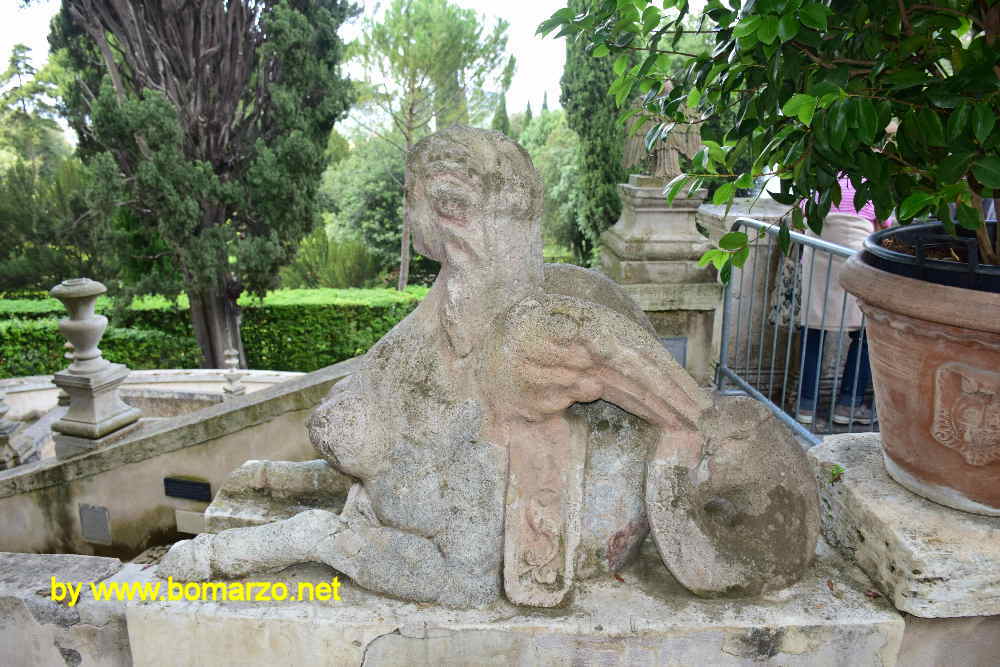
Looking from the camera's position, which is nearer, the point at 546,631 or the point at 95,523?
the point at 546,631

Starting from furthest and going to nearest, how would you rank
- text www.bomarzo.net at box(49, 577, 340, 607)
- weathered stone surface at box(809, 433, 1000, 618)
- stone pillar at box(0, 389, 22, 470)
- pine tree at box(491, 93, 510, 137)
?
pine tree at box(491, 93, 510, 137) → stone pillar at box(0, 389, 22, 470) → text www.bomarzo.net at box(49, 577, 340, 607) → weathered stone surface at box(809, 433, 1000, 618)

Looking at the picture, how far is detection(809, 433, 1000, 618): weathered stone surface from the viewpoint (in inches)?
75.4

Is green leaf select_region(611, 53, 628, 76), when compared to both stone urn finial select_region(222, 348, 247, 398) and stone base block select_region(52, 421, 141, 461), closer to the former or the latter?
stone base block select_region(52, 421, 141, 461)

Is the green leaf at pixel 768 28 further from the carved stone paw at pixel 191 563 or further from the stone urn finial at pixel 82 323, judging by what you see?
the stone urn finial at pixel 82 323

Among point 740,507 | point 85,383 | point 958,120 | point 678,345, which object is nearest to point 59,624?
point 740,507

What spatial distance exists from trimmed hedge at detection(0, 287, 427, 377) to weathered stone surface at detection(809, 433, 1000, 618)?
9192mm

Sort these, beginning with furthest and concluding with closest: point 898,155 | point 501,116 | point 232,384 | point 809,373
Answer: point 501,116, point 232,384, point 809,373, point 898,155

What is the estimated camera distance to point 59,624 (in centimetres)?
235

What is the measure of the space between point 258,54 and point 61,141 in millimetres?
21321

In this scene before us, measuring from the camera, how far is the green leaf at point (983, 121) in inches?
58.9

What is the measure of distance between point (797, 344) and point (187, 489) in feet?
12.9

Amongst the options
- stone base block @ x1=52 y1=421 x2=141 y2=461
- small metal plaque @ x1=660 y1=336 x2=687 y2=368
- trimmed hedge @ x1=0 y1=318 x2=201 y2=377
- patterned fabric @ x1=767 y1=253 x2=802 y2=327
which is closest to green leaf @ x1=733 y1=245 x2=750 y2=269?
patterned fabric @ x1=767 y1=253 x2=802 y2=327

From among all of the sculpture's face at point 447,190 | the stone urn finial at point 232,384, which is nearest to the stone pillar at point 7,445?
the stone urn finial at point 232,384

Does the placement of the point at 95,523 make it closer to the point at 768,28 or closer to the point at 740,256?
the point at 740,256
